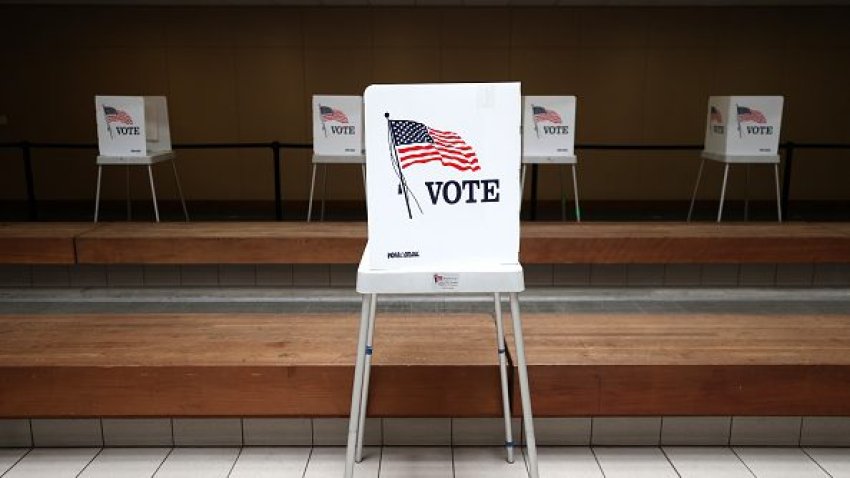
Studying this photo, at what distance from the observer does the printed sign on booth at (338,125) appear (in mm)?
5102

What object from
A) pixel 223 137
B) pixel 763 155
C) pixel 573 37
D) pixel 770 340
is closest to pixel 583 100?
pixel 573 37

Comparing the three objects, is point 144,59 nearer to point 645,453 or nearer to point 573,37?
point 573,37

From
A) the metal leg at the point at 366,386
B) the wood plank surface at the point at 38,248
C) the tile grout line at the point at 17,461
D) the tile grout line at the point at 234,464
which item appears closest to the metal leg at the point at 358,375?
the metal leg at the point at 366,386

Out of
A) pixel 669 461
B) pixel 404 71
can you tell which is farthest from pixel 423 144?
pixel 404 71

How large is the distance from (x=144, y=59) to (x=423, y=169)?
651cm

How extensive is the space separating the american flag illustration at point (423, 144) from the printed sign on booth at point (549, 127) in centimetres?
334

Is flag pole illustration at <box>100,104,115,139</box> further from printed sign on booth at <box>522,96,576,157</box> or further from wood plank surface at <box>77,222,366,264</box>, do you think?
printed sign on booth at <box>522,96,576,157</box>

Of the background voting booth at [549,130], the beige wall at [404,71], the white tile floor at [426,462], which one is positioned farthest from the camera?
the beige wall at [404,71]

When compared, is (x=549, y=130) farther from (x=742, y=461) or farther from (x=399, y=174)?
(x=399, y=174)

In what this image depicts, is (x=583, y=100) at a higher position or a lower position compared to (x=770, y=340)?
higher

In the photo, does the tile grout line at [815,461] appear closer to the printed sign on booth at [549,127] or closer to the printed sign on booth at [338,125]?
the printed sign on booth at [549,127]

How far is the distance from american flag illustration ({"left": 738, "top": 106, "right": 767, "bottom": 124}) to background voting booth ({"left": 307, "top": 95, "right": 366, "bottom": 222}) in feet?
9.22

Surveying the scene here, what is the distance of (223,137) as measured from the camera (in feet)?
24.4

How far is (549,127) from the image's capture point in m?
5.05
